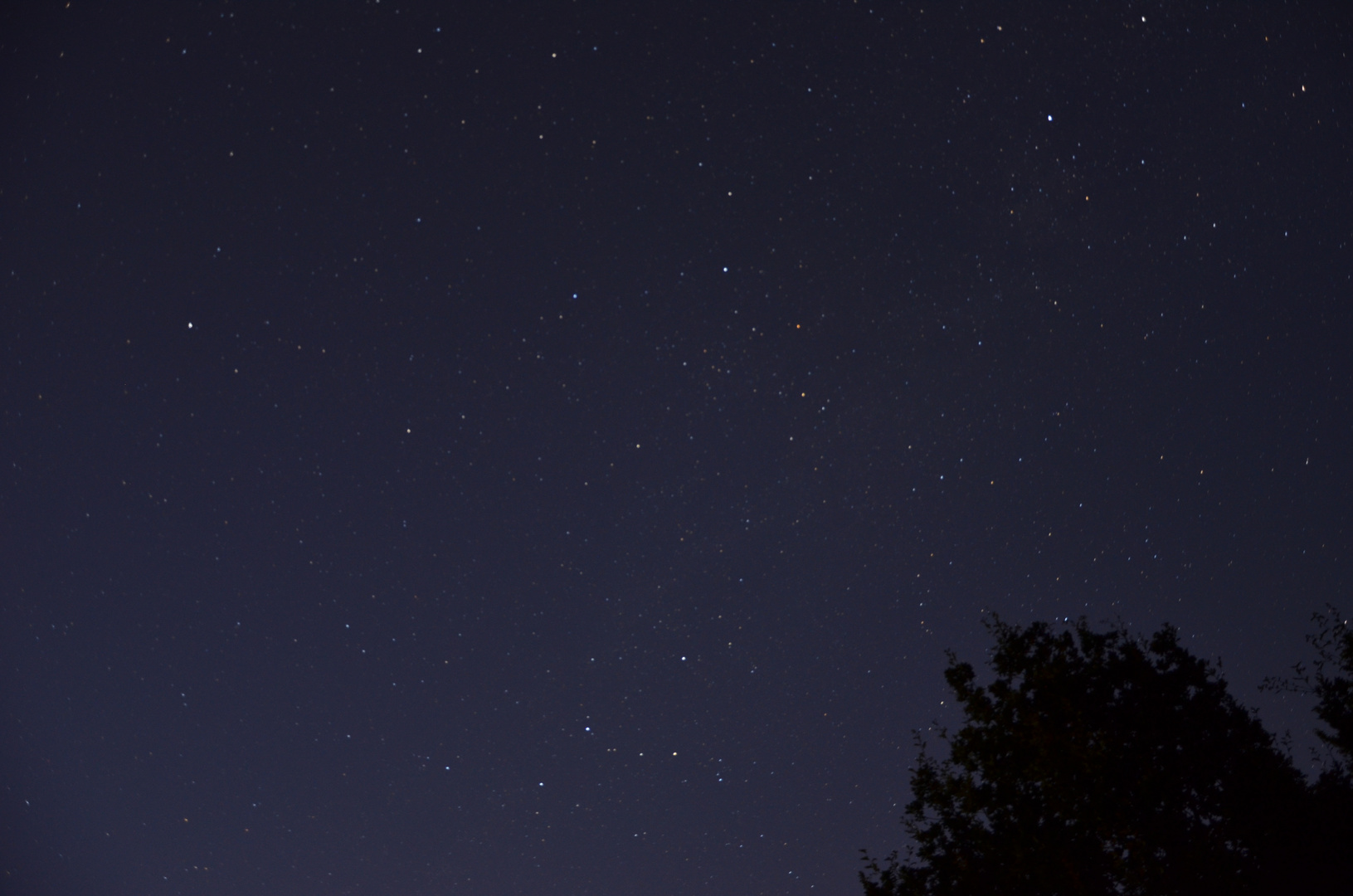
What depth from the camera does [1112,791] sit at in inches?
418

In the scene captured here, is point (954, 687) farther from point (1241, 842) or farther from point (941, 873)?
point (1241, 842)

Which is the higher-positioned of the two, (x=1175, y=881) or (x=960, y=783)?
(x=960, y=783)

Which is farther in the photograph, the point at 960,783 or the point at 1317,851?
the point at 960,783

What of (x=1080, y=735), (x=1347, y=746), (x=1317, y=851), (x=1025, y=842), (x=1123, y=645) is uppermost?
(x=1123, y=645)

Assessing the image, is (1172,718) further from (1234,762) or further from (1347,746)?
(1347,746)

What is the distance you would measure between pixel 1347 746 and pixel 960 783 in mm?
5990

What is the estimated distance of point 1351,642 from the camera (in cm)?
1230

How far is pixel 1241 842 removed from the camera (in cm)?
1065

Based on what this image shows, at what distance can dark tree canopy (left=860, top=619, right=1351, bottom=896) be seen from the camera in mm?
10242

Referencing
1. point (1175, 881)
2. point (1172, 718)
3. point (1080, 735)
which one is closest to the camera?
point (1175, 881)

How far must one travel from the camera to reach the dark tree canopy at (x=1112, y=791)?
33.6ft

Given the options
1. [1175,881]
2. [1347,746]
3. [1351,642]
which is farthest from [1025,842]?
[1351,642]

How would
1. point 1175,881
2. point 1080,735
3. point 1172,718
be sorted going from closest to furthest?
1. point 1175,881
2. point 1080,735
3. point 1172,718

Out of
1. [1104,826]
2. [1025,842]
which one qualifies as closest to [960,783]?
[1025,842]
